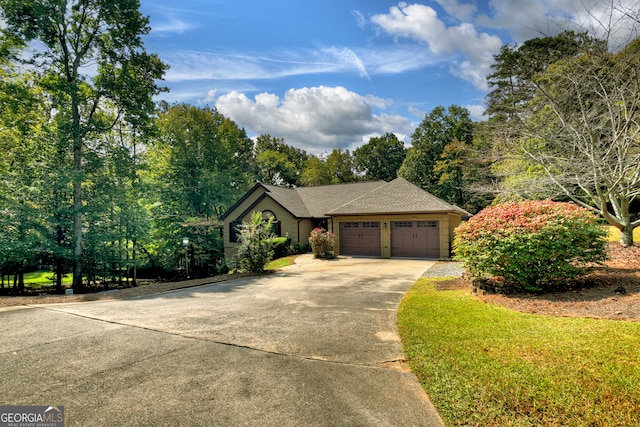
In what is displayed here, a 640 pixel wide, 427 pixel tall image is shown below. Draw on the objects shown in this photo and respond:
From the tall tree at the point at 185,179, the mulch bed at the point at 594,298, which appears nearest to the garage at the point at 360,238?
the tall tree at the point at 185,179

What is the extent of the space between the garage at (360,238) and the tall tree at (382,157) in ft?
93.1

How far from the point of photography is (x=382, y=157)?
1890 inches

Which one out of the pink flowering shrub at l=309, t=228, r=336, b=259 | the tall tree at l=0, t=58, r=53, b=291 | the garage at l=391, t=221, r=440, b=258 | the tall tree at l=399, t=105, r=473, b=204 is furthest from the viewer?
the tall tree at l=399, t=105, r=473, b=204

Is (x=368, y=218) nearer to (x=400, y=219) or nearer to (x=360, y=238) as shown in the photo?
(x=360, y=238)

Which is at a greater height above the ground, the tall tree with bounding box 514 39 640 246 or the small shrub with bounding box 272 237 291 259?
the tall tree with bounding box 514 39 640 246

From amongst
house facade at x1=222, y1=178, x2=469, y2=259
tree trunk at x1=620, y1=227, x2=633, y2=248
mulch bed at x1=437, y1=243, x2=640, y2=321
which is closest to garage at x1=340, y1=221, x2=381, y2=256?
house facade at x1=222, y1=178, x2=469, y2=259

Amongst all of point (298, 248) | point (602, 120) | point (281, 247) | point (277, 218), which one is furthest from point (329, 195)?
point (602, 120)

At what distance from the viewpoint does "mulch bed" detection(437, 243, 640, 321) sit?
578 centimetres

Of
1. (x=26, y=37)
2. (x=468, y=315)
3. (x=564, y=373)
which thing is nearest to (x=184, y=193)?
(x=26, y=37)

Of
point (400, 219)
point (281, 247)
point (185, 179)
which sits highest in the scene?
point (185, 179)

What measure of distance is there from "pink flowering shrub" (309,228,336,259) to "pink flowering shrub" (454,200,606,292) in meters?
11.4

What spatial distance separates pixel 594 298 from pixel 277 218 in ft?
62.9

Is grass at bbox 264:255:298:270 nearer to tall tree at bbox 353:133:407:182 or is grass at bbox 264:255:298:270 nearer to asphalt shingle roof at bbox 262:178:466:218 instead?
asphalt shingle roof at bbox 262:178:466:218

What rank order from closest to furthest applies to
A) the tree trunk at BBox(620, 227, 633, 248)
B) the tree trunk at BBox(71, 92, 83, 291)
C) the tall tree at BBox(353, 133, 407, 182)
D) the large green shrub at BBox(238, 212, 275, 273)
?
the tree trunk at BBox(620, 227, 633, 248)
the tree trunk at BBox(71, 92, 83, 291)
the large green shrub at BBox(238, 212, 275, 273)
the tall tree at BBox(353, 133, 407, 182)
